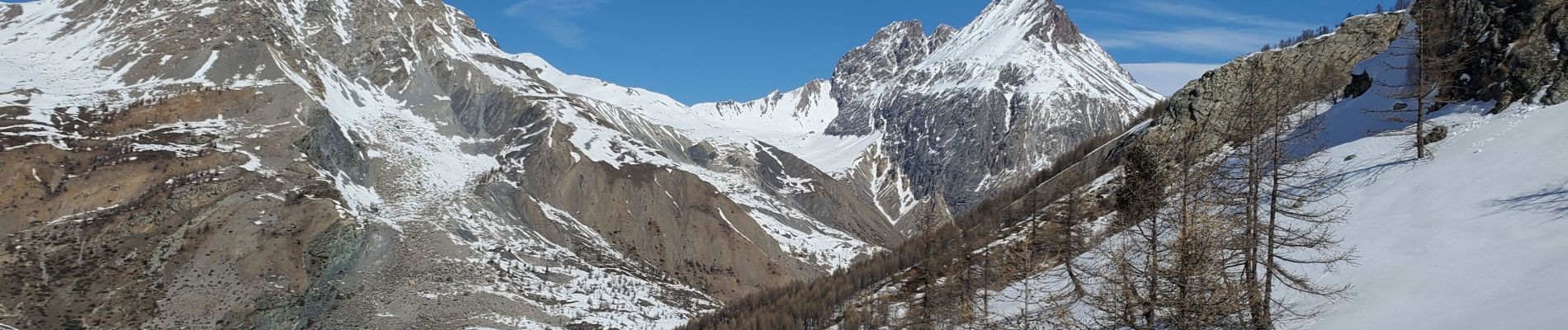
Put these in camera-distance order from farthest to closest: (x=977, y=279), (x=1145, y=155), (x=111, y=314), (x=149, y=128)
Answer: (x=149, y=128), (x=111, y=314), (x=977, y=279), (x=1145, y=155)

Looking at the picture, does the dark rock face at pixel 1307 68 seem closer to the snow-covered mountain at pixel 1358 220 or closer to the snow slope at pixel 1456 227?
the snow-covered mountain at pixel 1358 220

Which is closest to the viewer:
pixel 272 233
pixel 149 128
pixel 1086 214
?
pixel 1086 214

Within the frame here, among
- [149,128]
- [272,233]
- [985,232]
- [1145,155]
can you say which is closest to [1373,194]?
[1145,155]

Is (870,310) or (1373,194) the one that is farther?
(870,310)

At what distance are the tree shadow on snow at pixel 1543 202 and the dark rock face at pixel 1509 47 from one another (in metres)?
10.9

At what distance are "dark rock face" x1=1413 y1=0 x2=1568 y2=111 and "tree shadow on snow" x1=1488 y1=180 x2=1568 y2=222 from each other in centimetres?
1088

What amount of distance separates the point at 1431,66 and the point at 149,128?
168m

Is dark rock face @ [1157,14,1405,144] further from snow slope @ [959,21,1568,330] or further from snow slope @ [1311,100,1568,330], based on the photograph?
snow slope @ [1311,100,1568,330]

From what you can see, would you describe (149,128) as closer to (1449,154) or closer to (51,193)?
(51,193)

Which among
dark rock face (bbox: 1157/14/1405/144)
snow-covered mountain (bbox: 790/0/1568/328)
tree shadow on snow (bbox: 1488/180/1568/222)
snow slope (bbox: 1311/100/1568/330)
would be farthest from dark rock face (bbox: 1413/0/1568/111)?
dark rock face (bbox: 1157/14/1405/144)

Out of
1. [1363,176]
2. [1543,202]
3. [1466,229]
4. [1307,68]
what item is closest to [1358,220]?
[1466,229]

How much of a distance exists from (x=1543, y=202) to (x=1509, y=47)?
18.3 metres

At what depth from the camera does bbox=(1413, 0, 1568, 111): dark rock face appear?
4562 centimetres

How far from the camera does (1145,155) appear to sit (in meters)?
35.2
